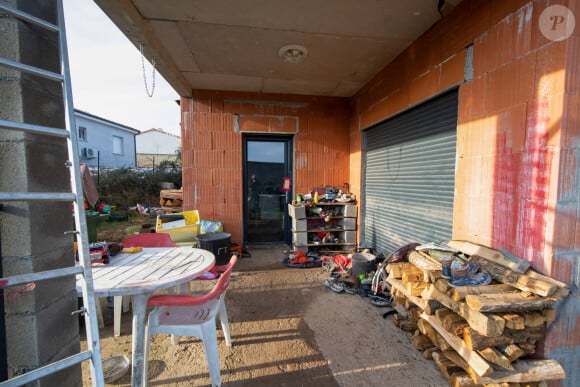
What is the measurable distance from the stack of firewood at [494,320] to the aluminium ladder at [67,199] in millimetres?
2129

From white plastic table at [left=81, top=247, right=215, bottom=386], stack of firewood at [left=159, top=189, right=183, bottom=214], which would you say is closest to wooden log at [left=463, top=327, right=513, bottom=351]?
white plastic table at [left=81, top=247, right=215, bottom=386]

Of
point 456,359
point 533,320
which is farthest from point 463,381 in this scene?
point 533,320

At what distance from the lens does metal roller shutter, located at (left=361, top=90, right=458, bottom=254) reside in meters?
2.91

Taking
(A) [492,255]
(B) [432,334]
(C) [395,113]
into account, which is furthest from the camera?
(C) [395,113]

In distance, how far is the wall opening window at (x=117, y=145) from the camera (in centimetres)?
1730

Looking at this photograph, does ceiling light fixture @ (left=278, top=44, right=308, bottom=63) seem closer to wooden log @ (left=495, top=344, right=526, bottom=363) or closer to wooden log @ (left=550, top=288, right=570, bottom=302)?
wooden log @ (left=550, top=288, right=570, bottom=302)

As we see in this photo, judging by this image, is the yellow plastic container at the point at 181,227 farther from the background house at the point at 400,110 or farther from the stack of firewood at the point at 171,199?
the stack of firewood at the point at 171,199

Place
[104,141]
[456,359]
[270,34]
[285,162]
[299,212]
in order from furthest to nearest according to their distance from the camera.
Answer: [104,141] < [285,162] < [299,212] < [270,34] < [456,359]

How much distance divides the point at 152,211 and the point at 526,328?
9.74 metres

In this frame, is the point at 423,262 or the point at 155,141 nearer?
the point at 423,262

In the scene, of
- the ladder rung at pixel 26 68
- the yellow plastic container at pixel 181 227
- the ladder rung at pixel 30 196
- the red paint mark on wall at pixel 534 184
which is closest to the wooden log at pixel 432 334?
the red paint mark on wall at pixel 534 184

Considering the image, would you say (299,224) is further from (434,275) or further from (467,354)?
(467,354)

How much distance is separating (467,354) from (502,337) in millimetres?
251

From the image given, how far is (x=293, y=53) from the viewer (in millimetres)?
3590
